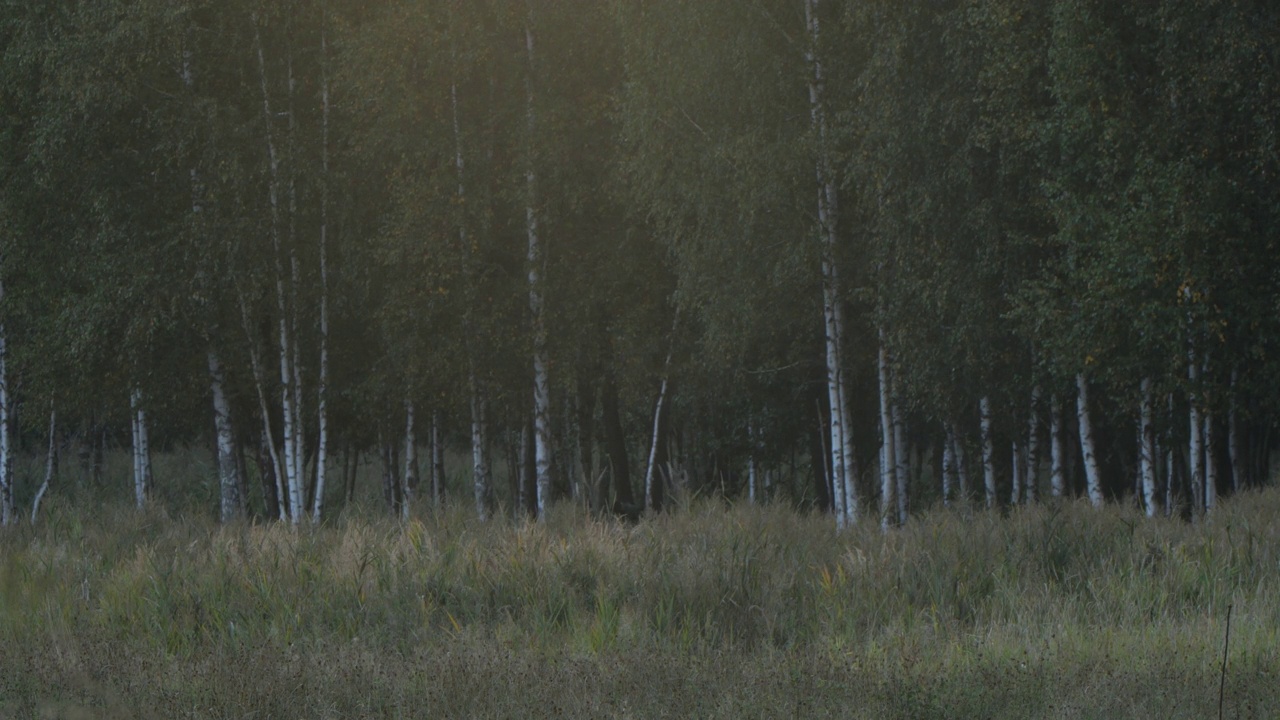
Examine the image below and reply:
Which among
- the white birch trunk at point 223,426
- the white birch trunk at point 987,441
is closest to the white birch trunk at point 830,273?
the white birch trunk at point 987,441

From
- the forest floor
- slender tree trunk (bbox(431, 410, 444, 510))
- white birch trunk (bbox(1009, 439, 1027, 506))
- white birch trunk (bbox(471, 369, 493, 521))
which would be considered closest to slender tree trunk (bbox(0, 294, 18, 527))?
slender tree trunk (bbox(431, 410, 444, 510))

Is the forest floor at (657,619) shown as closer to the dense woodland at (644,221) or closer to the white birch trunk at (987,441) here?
the dense woodland at (644,221)

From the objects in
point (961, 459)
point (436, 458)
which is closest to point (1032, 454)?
point (961, 459)

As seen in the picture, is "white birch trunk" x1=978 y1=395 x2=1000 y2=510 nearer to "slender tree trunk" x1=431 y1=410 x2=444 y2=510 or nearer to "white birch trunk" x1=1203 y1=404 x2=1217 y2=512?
"white birch trunk" x1=1203 y1=404 x2=1217 y2=512

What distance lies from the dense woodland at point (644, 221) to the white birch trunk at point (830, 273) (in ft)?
0.23

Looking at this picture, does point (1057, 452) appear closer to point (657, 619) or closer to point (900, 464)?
point (900, 464)

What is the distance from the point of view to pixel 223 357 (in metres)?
25.9

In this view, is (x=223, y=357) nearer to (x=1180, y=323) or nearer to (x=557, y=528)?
(x=557, y=528)

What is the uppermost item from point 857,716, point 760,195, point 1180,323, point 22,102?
point 22,102

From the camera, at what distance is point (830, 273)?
2122 centimetres

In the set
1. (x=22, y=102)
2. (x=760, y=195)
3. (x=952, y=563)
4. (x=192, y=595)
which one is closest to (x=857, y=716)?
(x=952, y=563)

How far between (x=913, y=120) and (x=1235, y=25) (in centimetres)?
452

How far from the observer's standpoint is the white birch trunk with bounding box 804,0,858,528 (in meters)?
20.8

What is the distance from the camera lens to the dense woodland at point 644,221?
55.4ft
